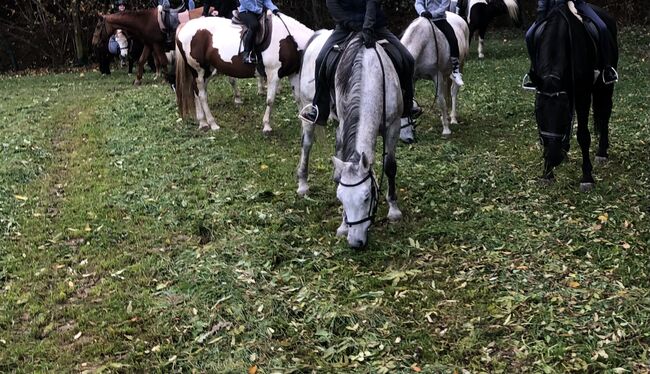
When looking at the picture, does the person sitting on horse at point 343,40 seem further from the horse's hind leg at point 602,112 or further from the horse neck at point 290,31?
the horse neck at point 290,31

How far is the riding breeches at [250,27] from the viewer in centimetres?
915

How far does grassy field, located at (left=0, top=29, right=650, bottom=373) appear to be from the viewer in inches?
161

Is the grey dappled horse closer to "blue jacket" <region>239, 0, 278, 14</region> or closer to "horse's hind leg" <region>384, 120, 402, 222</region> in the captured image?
"horse's hind leg" <region>384, 120, 402, 222</region>

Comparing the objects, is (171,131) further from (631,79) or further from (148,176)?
(631,79)

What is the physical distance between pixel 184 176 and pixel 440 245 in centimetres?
359

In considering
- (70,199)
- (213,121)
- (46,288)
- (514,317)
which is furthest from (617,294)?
(213,121)

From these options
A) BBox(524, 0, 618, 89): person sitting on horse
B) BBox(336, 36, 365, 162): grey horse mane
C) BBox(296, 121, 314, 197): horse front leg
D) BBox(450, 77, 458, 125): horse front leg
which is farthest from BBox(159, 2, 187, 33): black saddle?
BBox(524, 0, 618, 89): person sitting on horse

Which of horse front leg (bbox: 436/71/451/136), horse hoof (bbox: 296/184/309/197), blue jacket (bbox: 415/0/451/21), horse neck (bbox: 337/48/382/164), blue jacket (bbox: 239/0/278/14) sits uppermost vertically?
blue jacket (bbox: 239/0/278/14)

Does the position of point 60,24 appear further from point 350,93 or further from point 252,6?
point 350,93

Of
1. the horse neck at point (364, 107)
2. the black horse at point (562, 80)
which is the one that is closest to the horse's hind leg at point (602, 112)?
the black horse at point (562, 80)

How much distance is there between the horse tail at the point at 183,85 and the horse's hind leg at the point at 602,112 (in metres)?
6.18

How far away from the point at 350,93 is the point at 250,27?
4.18 meters

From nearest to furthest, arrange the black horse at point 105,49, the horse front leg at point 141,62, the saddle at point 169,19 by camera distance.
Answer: the saddle at point 169,19 < the horse front leg at point 141,62 < the black horse at point 105,49

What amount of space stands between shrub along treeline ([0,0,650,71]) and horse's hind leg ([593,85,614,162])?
53.9 feet
